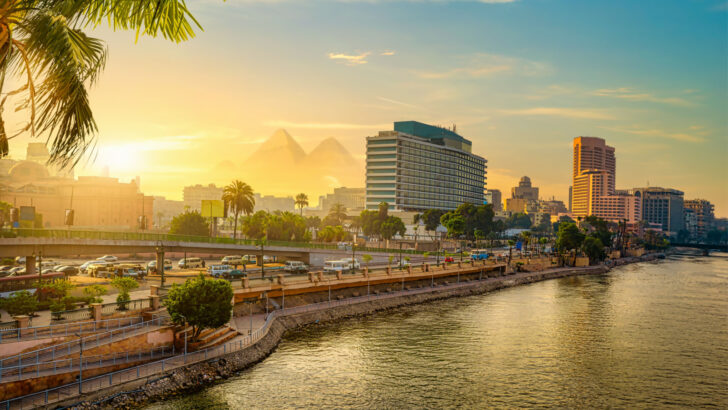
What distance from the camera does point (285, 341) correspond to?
5800 cm

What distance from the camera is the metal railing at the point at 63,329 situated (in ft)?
123

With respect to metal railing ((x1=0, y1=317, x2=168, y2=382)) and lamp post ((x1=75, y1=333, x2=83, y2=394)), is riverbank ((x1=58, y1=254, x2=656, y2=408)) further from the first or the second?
metal railing ((x1=0, y1=317, x2=168, y2=382))

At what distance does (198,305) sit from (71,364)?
10605mm

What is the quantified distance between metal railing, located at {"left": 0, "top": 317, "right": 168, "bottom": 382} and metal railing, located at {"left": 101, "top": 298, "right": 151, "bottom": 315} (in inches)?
123

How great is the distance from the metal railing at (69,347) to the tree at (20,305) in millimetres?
10446

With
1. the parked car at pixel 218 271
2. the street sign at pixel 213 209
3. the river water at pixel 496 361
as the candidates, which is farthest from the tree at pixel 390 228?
the parked car at pixel 218 271

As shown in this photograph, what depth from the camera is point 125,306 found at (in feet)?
159

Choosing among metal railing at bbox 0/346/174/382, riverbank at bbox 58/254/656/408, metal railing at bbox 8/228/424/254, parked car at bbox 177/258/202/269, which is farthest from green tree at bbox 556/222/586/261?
metal railing at bbox 0/346/174/382

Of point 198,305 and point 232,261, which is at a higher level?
point 198,305

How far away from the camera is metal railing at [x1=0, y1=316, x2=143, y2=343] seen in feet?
123

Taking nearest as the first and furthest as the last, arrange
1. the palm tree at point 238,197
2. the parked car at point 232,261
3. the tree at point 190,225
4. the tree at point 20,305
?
the tree at point 20,305 → the parked car at point 232,261 → the palm tree at point 238,197 → the tree at point 190,225

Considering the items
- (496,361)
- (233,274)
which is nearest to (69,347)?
(496,361)

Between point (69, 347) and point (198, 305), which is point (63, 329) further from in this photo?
point (198, 305)

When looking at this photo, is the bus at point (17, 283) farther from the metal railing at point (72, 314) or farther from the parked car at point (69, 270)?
the parked car at point (69, 270)
